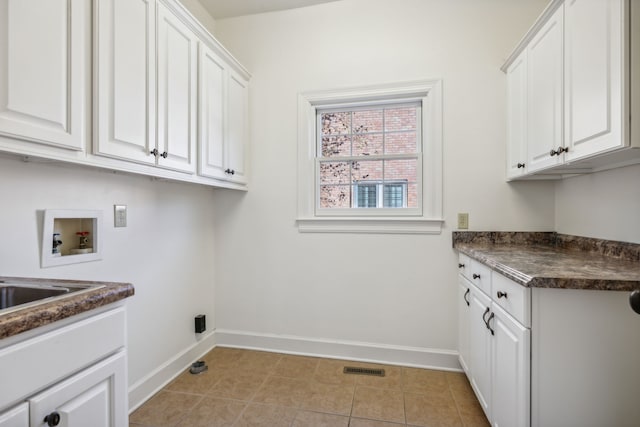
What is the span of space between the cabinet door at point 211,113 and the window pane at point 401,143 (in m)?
1.31

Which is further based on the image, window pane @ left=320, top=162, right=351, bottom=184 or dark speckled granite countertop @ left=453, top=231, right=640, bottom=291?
window pane @ left=320, top=162, right=351, bottom=184

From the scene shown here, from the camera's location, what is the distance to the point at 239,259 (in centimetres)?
267

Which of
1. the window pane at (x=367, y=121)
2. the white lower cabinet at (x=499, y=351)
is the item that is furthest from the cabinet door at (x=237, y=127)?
the white lower cabinet at (x=499, y=351)

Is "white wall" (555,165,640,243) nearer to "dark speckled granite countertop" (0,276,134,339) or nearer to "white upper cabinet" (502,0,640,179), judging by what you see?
"white upper cabinet" (502,0,640,179)

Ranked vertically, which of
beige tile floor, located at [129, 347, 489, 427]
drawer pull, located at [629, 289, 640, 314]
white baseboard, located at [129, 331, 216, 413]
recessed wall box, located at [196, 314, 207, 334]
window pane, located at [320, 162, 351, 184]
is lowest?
beige tile floor, located at [129, 347, 489, 427]

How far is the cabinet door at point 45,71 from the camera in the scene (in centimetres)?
98

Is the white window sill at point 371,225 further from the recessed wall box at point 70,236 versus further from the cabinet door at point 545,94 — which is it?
the recessed wall box at point 70,236

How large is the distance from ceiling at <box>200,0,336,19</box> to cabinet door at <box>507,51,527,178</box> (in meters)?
1.55

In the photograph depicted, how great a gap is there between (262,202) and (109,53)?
1.50 meters

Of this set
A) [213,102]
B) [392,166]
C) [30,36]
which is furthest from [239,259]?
[30,36]

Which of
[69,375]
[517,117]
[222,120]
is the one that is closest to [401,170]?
[517,117]

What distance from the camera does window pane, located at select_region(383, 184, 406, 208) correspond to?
8.12 ft

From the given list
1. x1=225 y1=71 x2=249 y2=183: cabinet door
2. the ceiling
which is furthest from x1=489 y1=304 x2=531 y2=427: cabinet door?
the ceiling

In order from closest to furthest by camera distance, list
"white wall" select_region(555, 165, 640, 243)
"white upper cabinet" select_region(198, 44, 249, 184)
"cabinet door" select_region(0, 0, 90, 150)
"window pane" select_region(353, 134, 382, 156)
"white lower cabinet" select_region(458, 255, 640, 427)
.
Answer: "cabinet door" select_region(0, 0, 90, 150), "white lower cabinet" select_region(458, 255, 640, 427), "white wall" select_region(555, 165, 640, 243), "white upper cabinet" select_region(198, 44, 249, 184), "window pane" select_region(353, 134, 382, 156)
